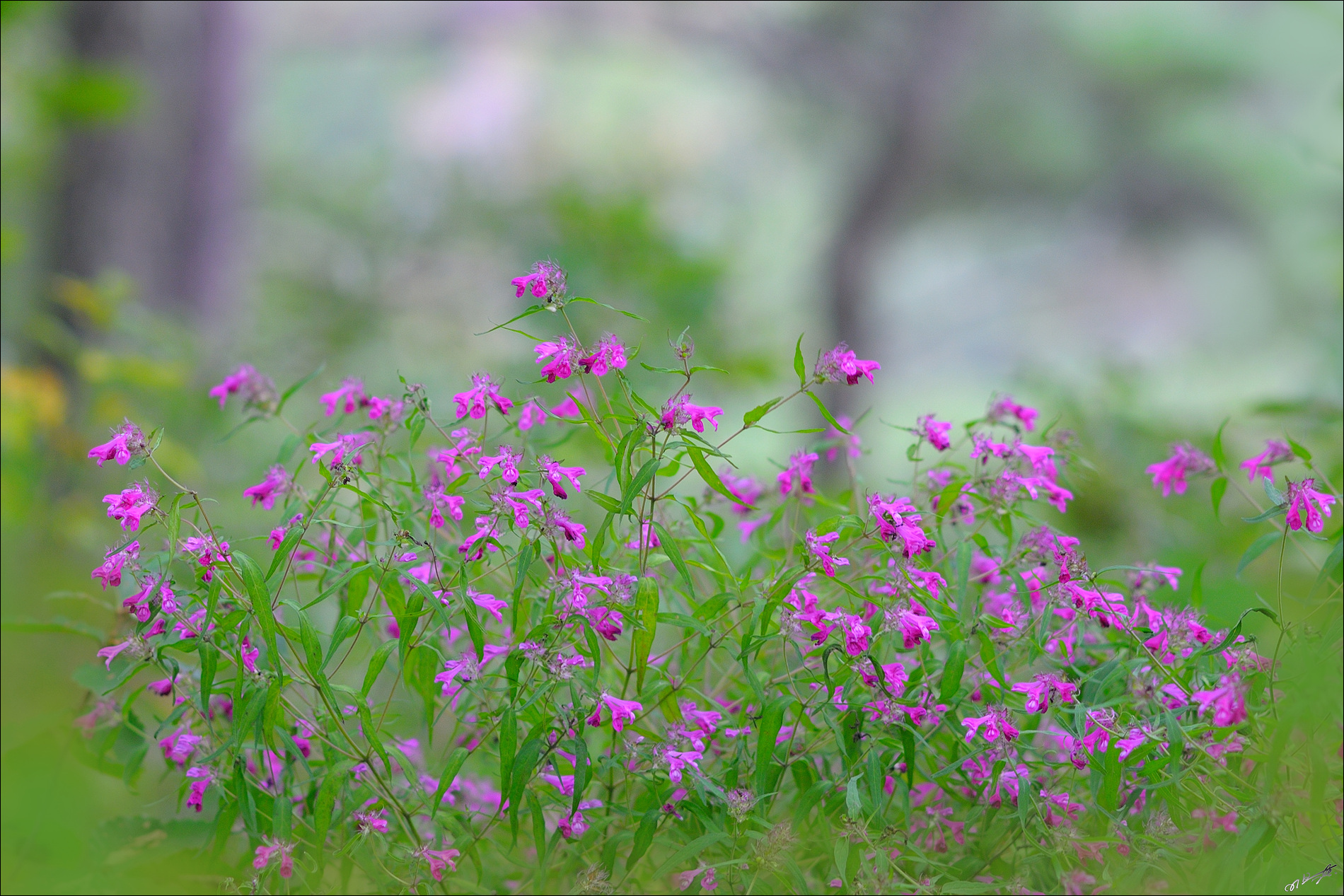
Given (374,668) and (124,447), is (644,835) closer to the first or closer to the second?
(374,668)

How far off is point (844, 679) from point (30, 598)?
121 centimetres

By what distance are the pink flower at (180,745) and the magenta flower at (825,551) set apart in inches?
15.9

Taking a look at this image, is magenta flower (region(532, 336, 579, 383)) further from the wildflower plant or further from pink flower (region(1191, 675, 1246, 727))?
pink flower (region(1191, 675, 1246, 727))

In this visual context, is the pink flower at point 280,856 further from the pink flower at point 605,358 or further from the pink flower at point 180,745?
the pink flower at point 605,358

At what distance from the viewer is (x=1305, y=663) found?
0.58m

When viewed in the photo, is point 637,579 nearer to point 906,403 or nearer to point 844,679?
point 844,679

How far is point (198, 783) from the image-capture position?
2.11ft

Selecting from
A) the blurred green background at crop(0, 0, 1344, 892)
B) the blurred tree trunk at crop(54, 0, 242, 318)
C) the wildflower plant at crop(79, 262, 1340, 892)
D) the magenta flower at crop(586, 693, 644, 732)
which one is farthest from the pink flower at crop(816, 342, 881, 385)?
the blurred tree trunk at crop(54, 0, 242, 318)

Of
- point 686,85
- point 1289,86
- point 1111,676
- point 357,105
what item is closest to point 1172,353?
point 1289,86

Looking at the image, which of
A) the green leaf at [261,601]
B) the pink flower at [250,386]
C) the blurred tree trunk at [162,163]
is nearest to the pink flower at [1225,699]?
the green leaf at [261,601]

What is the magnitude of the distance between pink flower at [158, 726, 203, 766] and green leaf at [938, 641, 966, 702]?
0.46 meters

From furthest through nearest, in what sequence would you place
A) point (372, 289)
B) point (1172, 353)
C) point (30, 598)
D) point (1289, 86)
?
point (1172, 353), point (1289, 86), point (372, 289), point (30, 598)

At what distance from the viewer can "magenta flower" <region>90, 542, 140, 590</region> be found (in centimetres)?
55

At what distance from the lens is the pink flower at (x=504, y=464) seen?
58cm
